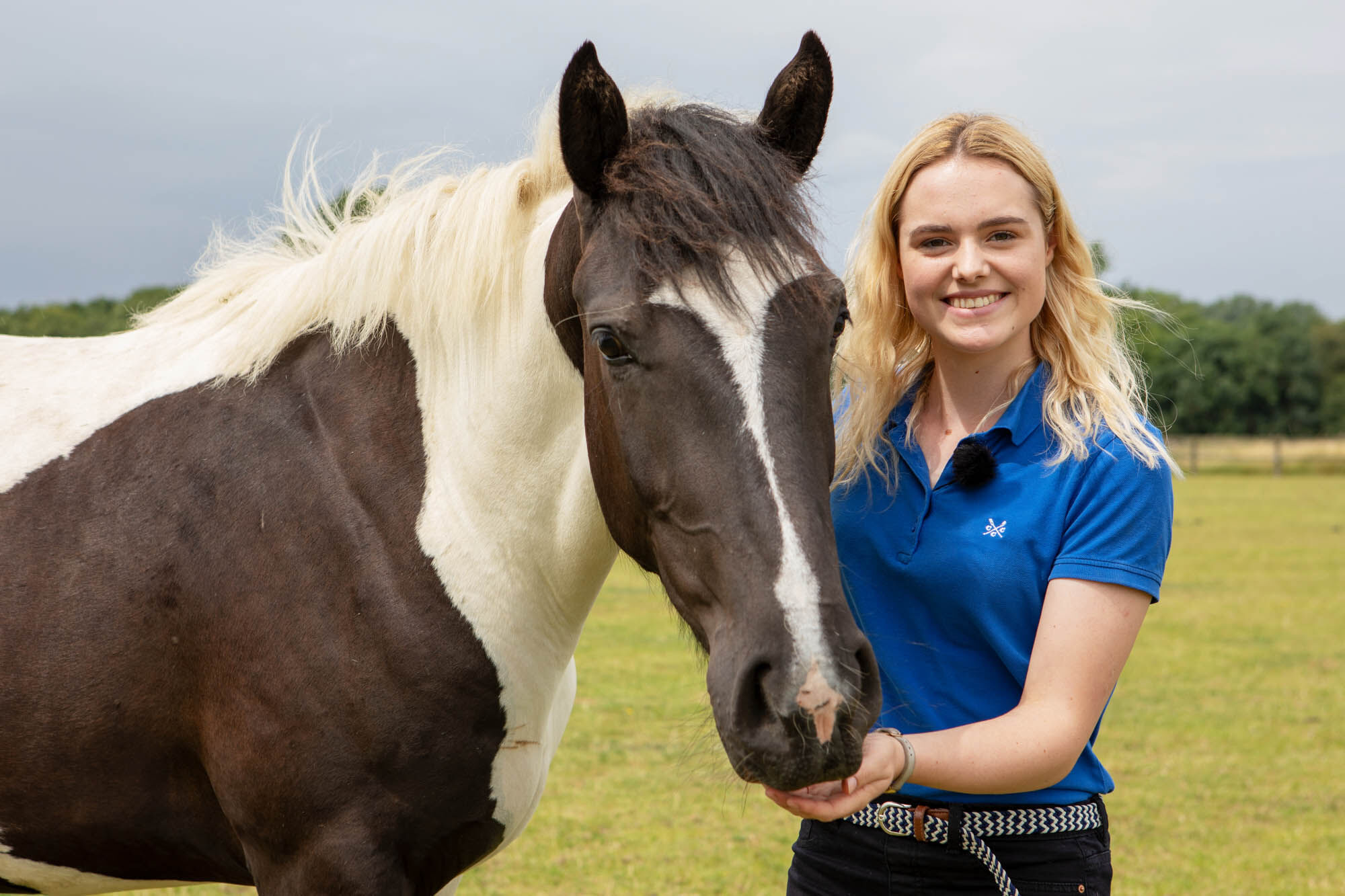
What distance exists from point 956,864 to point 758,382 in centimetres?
111

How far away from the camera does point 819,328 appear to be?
6.44ft

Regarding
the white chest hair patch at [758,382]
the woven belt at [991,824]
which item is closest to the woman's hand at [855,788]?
the white chest hair patch at [758,382]

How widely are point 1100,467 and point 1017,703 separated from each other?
515 millimetres

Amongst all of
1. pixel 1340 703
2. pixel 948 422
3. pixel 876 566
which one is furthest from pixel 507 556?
pixel 1340 703

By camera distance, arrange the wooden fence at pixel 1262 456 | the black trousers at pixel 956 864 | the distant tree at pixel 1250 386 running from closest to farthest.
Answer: the black trousers at pixel 956 864 → the wooden fence at pixel 1262 456 → the distant tree at pixel 1250 386

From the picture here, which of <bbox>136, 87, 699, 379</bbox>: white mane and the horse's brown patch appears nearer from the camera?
the horse's brown patch

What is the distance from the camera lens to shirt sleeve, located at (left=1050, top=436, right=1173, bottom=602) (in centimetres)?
200

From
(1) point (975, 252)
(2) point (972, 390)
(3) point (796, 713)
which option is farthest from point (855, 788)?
(1) point (975, 252)

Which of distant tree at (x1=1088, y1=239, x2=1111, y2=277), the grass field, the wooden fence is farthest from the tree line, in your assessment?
distant tree at (x1=1088, y1=239, x2=1111, y2=277)

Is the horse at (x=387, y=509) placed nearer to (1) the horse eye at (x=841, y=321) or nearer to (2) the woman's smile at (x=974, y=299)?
(1) the horse eye at (x=841, y=321)

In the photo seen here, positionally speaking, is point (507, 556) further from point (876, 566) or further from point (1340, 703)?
point (1340, 703)

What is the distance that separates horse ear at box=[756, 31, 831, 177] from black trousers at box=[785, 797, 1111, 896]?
1.43 metres

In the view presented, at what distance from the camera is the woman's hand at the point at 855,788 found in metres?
1.76

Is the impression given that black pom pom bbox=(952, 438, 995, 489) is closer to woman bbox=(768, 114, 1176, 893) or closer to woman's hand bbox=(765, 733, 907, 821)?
woman bbox=(768, 114, 1176, 893)
